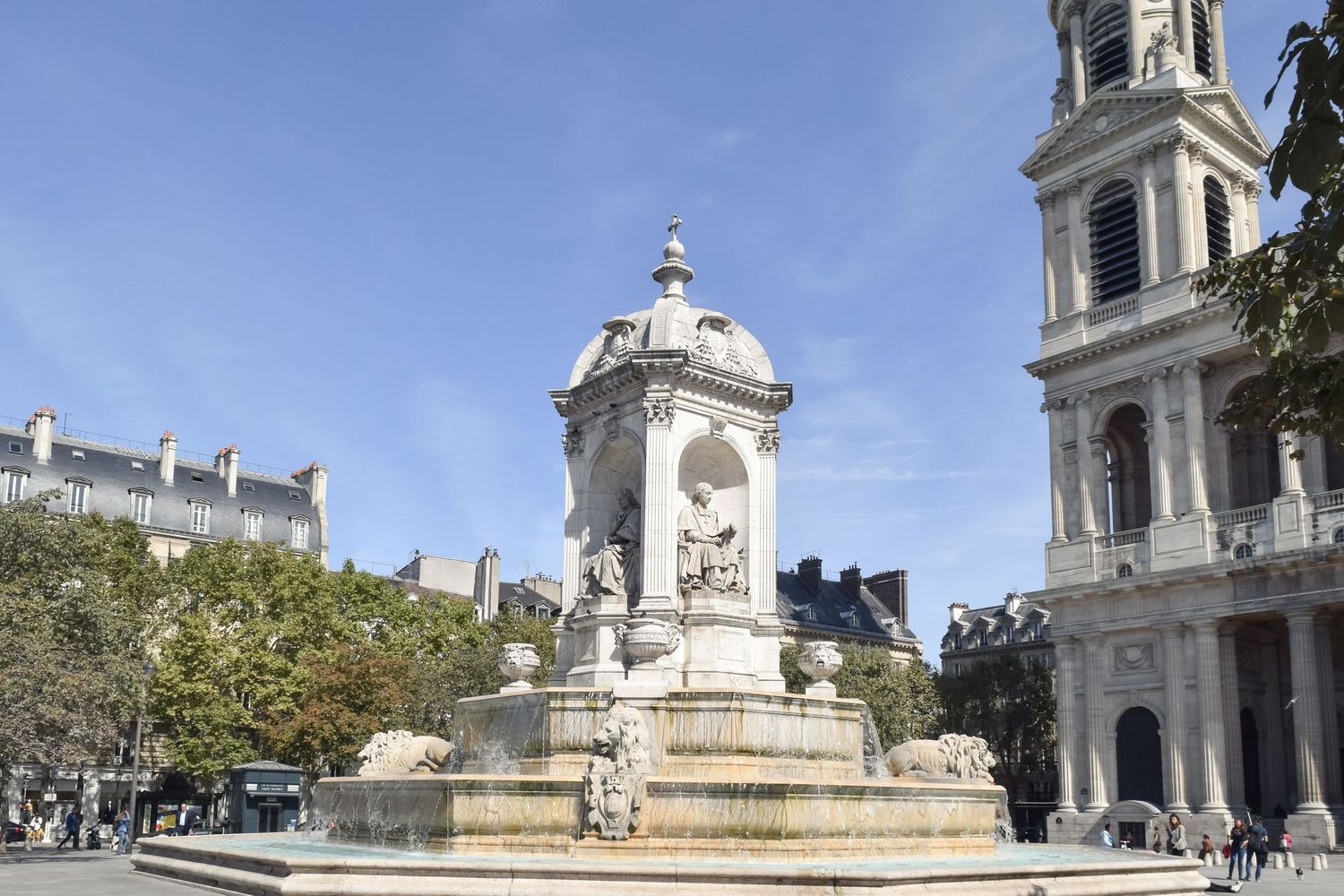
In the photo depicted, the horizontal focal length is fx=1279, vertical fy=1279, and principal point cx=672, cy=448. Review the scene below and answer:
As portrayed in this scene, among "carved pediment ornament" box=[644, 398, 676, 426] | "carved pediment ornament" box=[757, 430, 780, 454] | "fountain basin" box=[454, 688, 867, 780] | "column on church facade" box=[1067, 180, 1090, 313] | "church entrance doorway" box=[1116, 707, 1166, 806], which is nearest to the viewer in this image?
"fountain basin" box=[454, 688, 867, 780]

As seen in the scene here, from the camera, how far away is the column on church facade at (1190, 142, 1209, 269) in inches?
1838

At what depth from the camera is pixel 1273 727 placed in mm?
45031

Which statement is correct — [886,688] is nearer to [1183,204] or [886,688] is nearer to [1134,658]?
[1134,658]

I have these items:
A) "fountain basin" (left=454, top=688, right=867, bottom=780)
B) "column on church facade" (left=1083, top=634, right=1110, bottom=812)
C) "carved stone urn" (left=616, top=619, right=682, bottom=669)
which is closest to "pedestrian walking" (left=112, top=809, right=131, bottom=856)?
"fountain basin" (left=454, top=688, right=867, bottom=780)

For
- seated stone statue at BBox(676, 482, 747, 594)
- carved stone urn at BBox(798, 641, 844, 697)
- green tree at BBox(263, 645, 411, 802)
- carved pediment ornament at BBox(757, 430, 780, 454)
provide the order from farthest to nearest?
green tree at BBox(263, 645, 411, 802)
carved pediment ornament at BBox(757, 430, 780, 454)
seated stone statue at BBox(676, 482, 747, 594)
carved stone urn at BBox(798, 641, 844, 697)

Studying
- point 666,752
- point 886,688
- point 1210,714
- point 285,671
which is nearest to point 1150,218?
point 1210,714

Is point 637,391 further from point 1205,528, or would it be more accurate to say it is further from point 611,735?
point 1205,528

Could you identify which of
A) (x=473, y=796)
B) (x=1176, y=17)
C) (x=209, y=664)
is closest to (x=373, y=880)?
(x=473, y=796)

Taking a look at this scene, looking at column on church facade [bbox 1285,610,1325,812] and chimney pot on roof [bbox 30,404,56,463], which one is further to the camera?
chimney pot on roof [bbox 30,404,56,463]

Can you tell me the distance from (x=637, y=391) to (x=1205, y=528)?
2939 cm

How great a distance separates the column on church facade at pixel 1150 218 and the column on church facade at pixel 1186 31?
4.39 meters

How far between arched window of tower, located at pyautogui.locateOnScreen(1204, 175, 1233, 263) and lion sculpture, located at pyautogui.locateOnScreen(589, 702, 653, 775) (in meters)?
41.8

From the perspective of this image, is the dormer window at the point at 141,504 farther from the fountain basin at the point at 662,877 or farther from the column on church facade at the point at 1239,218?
the fountain basin at the point at 662,877

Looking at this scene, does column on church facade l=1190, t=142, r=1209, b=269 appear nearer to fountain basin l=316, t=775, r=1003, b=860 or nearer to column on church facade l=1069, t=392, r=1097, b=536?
column on church facade l=1069, t=392, r=1097, b=536
